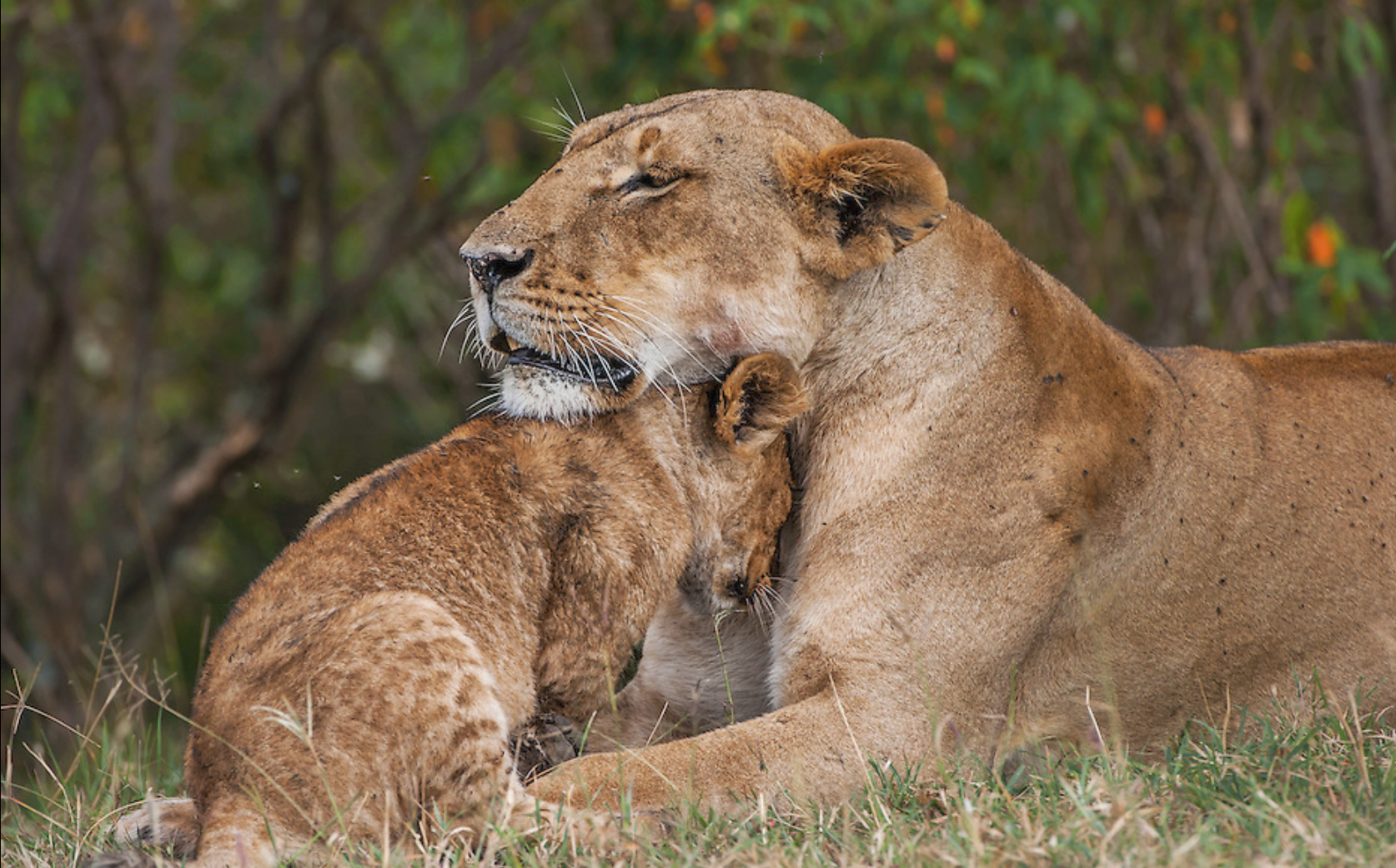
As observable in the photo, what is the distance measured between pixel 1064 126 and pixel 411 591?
12.5ft

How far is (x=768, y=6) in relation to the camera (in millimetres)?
6098

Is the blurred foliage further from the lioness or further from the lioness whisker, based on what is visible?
the lioness whisker

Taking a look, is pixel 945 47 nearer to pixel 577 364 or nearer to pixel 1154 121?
pixel 1154 121

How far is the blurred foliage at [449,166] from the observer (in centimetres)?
679

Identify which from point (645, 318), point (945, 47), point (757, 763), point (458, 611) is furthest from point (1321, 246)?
point (458, 611)

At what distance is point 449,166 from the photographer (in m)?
8.39

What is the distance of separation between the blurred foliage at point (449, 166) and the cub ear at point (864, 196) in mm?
2212

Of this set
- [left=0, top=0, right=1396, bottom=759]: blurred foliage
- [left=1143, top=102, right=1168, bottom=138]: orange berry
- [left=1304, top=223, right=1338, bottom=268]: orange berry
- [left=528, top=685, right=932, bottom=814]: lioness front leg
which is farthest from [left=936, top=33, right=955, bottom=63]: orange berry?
[left=528, top=685, right=932, bottom=814]: lioness front leg

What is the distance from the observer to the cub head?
12.4 feet

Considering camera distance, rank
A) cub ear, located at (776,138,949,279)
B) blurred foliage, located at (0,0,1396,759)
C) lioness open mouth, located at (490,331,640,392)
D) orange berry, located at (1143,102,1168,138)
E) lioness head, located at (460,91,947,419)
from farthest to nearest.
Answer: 1. orange berry, located at (1143,102,1168,138)
2. blurred foliage, located at (0,0,1396,759)
3. lioness open mouth, located at (490,331,640,392)
4. lioness head, located at (460,91,947,419)
5. cub ear, located at (776,138,949,279)

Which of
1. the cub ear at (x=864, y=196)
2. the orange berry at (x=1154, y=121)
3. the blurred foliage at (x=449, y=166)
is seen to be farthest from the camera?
the orange berry at (x=1154, y=121)

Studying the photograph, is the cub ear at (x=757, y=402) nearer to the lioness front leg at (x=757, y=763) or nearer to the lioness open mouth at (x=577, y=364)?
the lioness open mouth at (x=577, y=364)

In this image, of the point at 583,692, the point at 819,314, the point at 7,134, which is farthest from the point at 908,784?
the point at 7,134

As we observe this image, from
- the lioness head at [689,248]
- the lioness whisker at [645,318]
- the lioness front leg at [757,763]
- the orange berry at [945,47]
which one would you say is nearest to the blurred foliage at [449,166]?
the orange berry at [945,47]
